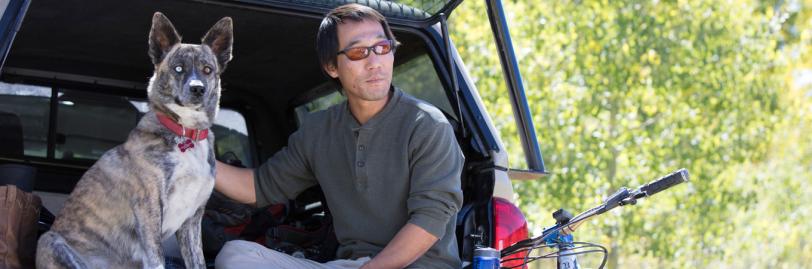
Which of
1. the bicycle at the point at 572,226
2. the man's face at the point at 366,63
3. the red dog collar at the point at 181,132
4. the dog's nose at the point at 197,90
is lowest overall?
the bicycle at the point at 572,226

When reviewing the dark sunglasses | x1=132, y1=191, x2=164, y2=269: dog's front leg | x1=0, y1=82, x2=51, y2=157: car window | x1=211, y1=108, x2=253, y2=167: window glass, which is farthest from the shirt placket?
x1=0, y1=82, x2=51, y2=157: car window

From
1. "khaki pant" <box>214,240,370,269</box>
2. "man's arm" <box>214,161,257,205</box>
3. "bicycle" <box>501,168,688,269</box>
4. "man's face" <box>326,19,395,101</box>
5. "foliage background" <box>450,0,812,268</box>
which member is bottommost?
"khaki pant" <box>214,240,370,269</box>

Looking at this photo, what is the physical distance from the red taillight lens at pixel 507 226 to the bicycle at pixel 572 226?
0.11m

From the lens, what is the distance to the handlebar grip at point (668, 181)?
3334 mm

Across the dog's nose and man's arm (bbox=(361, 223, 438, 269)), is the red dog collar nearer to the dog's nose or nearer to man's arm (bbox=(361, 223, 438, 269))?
the dog's nose

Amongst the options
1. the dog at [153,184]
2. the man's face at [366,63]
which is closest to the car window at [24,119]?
the dog at [153,184]

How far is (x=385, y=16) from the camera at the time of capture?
13.5 feet

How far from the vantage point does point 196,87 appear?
367 centimetres

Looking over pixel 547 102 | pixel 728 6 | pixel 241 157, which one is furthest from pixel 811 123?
pixel 241 157

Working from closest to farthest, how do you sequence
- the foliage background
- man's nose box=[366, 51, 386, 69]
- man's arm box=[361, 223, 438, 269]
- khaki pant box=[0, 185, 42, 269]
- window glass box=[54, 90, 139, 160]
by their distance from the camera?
1. khaki pant box=[0, 185, 42, 269]
2. man's arm box=[361, 223, 438, 269]
3. man's nose box=[366, 51, 386, 69]
4. window glass box=[54, 90, 139, 160]
5. the foliage background

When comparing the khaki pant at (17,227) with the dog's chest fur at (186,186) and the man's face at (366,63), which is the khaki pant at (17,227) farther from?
the man's face at (366,63)

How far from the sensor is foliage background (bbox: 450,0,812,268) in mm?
11828

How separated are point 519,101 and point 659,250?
30.1 ft

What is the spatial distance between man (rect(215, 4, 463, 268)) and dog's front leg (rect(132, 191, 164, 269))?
0.81ft
